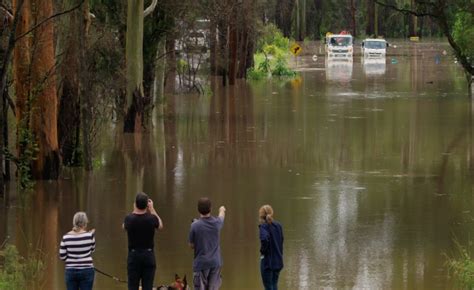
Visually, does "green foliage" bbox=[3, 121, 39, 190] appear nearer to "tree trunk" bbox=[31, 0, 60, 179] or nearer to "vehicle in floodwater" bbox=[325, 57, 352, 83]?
"tree trunk" bbox=[31, 0, 60, 179]

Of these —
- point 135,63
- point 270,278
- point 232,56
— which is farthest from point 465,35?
point 270,278

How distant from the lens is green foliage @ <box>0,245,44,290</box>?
12.6m

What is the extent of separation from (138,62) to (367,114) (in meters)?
9.45

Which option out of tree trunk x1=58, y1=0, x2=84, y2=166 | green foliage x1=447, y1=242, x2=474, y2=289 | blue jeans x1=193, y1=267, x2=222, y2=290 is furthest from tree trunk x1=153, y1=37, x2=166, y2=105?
blue jeans x1=193, y1=267, x2=222, y2=290

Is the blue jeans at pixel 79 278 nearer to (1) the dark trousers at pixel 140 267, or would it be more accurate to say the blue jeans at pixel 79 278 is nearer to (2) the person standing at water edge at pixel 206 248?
(1) the dark trousers at pixel 140 267

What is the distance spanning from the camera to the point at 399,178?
24172 mm

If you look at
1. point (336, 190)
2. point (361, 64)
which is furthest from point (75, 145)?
point (361, 64)

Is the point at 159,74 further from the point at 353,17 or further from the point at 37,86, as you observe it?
the point at 353,17

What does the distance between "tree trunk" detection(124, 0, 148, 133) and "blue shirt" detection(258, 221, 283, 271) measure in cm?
2113

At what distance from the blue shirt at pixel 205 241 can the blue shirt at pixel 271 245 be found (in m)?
0.66

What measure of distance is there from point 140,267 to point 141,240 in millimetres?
305

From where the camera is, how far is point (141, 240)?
36.5 ft

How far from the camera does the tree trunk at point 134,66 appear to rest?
32.5 meters

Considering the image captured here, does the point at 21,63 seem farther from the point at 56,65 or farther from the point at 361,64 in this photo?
the point at 361,64
